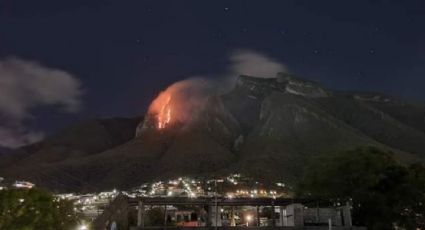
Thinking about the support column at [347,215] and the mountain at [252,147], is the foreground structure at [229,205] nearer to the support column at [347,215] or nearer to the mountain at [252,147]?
the support column at [347,215]

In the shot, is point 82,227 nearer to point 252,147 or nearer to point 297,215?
point 297,215

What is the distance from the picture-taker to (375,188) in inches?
2126

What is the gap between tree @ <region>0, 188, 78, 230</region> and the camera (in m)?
30.9

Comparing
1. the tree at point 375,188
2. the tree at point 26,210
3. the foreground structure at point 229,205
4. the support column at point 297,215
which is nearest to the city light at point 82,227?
the foreground structure at point 229,205

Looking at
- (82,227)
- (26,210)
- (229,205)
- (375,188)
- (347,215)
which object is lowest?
(82,227)

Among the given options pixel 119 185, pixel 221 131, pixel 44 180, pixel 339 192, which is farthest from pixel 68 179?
pixel 339 192

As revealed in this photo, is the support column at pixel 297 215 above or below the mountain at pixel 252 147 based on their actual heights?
below

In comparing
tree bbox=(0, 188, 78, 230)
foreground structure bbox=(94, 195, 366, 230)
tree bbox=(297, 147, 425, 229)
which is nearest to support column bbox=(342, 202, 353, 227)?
foreground structure bbox=(94, 195, 366, 230)

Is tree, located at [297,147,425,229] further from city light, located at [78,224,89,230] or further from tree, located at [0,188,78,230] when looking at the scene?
tree, located at [0,188,78,230]

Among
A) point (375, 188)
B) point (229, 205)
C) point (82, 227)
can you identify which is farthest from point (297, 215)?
point (82, 227)

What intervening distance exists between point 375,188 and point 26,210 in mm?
36290

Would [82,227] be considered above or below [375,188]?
below

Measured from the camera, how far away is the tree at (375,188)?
52.2 metres

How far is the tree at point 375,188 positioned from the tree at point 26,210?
99.1ft
